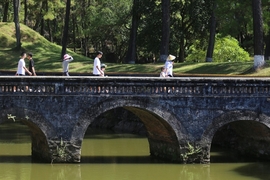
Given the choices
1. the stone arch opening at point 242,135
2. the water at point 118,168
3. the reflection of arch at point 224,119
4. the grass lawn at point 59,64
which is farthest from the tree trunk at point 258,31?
the reflection of arch at point 224,119

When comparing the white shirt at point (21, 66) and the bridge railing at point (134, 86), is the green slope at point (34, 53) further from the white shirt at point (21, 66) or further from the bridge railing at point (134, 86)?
the bridge railing at point (134, 86)

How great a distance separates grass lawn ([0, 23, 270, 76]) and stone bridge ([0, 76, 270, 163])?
9459 mm

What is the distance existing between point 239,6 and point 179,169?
16.5m

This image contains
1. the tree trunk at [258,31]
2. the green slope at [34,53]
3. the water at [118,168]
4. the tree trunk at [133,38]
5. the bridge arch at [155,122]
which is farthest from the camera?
the tree trunk at [133,38]

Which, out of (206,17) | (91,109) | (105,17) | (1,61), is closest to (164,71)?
(91,109)

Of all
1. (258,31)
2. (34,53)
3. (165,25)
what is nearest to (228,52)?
(165,25)

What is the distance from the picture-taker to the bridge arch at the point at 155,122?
19406mm

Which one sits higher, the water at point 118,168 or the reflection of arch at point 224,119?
the reflection of arch at point 224,119

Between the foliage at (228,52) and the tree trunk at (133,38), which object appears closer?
the tree trunk at (133,38)

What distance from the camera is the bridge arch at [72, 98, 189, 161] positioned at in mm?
19406

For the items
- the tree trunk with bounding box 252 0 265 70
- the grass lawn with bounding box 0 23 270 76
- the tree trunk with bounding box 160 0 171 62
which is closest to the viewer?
the tree trunk with bounding box 252 0 265 70

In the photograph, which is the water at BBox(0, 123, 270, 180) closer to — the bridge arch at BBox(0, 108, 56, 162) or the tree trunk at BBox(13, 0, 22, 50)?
the bridge arch at BBox(0, 108, 56, 162)

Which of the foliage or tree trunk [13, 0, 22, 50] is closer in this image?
tree trunk [13, 0, 22, 50]

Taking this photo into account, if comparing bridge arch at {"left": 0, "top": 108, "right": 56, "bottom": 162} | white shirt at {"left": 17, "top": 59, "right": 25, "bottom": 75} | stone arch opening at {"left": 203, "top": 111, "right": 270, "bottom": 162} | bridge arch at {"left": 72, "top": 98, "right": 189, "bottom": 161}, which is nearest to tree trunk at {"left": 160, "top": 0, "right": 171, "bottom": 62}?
stone arch opening at {"left": 203, "top": 111, "right": 270, "bottom": 162}
